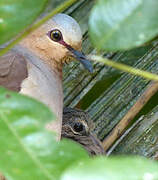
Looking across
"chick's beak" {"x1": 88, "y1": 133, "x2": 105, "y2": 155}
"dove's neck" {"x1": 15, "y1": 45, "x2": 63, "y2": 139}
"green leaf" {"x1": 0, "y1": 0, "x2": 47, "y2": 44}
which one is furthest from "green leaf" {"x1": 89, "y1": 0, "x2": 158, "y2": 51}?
"chick's beak" {"x1": 88, "y1": 133, "x2": 105, "y2": 155}

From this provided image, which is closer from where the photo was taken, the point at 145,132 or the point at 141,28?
the point at 141,28

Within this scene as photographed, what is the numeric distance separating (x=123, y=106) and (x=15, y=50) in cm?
72

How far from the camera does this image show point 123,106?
261cm

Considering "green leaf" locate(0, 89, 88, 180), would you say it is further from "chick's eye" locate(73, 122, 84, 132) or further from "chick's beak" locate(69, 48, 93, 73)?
"chick's eye" locate(73, 122, 84, 132)

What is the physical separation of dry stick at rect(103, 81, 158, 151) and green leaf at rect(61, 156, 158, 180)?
1.79 metres

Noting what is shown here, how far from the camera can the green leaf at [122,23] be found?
0.79m

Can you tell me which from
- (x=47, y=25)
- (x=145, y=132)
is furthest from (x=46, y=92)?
(x=145, y=132)

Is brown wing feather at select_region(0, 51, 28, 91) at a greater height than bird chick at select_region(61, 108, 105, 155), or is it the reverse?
brown wing feather at select_region(0, 51, 28, 91)

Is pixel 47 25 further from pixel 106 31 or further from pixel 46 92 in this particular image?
pixel 106 31

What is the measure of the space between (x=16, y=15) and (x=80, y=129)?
1992mm

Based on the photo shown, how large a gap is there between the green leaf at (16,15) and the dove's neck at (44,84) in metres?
0.97

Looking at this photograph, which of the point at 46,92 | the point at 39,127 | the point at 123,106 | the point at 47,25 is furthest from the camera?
the point at 123,106

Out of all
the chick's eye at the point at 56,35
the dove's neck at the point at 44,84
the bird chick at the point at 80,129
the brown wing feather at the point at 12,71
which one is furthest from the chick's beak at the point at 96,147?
the brown wing feather at the point at 12,71

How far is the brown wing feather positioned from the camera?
1889 millimetres
